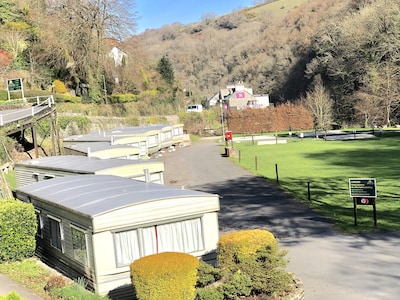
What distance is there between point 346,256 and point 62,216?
829cm

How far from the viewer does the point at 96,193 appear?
1229 centimetres

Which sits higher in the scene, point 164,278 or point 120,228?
point 120,228

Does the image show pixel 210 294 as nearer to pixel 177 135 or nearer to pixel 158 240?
pixel 158 240

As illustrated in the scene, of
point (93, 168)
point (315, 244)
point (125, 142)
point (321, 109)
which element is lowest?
point (315, 244)

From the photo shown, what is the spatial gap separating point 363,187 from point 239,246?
800cm

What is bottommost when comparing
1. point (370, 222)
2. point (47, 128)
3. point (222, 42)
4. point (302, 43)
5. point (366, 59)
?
point (370, 222)

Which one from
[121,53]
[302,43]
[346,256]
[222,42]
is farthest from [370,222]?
[222,42]

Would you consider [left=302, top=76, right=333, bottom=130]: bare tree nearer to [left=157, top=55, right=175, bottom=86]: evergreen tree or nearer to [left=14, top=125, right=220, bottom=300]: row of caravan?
Result: [left=157, top=55, right=175, bottom=86]: evergreen tree

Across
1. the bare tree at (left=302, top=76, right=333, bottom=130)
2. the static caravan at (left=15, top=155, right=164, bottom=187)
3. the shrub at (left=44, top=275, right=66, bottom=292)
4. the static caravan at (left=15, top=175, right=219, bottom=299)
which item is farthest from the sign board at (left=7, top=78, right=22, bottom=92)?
the bare tree at (left=302, top=76, right=333, bottom=130)

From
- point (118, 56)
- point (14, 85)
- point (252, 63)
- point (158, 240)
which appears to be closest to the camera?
point (158, 240)

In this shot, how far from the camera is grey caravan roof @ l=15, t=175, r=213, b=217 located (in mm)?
10828

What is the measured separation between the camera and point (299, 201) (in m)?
21.6

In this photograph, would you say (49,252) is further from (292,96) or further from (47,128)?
(292,96)

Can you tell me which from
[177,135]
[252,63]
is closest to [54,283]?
[177,135]
